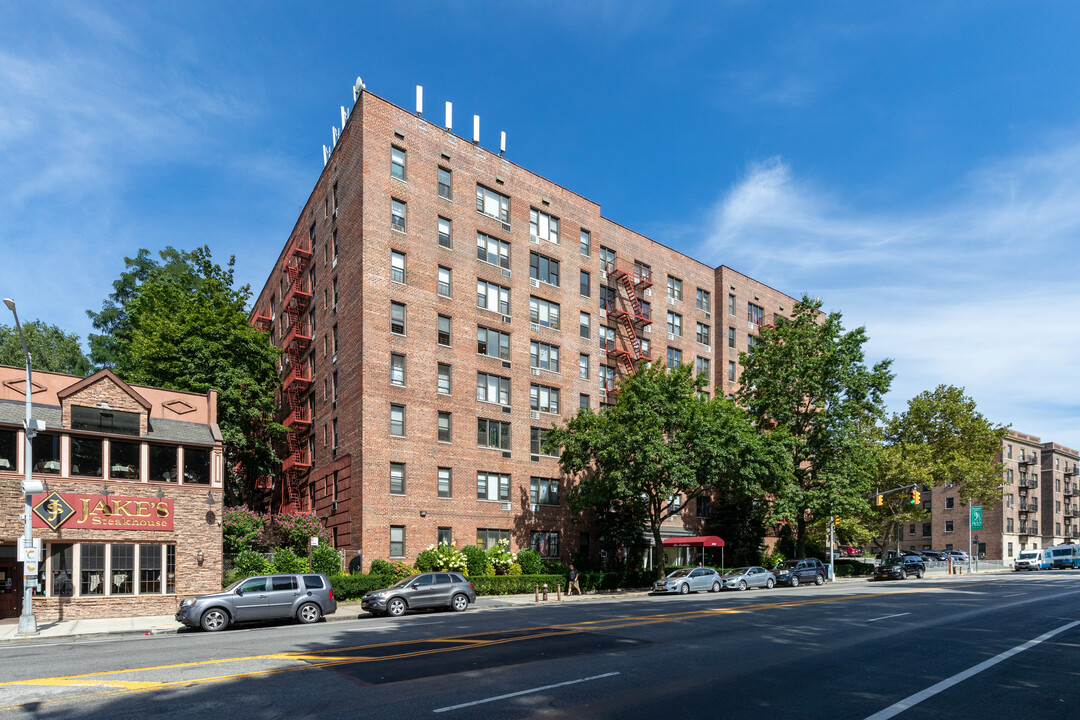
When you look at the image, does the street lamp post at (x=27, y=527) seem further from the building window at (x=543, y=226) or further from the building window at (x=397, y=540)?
the building window at (x=543, y=226)

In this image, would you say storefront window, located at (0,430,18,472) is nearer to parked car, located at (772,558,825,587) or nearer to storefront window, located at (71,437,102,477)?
storefront window, located at (71,437,102,477)

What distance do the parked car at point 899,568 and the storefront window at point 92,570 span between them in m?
47.4

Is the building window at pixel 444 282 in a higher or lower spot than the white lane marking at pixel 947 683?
higher

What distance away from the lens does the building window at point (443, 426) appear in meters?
38.7

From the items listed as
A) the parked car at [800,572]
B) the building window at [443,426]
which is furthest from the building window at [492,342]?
the parked car at [800,572]

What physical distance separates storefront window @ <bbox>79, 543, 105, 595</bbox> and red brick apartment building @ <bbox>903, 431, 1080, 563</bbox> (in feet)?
296

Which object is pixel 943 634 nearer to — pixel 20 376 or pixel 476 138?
pixel 20 376

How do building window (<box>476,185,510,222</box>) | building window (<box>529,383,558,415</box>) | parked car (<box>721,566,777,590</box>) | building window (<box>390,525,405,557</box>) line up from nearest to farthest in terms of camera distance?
building window (<box>390,525,405,557</box>)
parked car (<box>721,566,777,590</box>)
building window (<box>476,185,510,222</box>)
building window (<box>529,383,558,415</box>)

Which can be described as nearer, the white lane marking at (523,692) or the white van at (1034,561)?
the white lane marking at (523,692)

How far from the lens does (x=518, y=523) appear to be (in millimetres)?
40844

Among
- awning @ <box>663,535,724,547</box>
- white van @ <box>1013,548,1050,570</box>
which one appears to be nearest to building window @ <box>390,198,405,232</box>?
awning @ <box>663,535,724,547</box>

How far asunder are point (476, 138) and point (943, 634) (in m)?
35.5

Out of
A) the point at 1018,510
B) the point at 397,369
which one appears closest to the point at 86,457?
the point at 397,369

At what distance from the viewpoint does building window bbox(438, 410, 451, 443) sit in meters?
38.7
